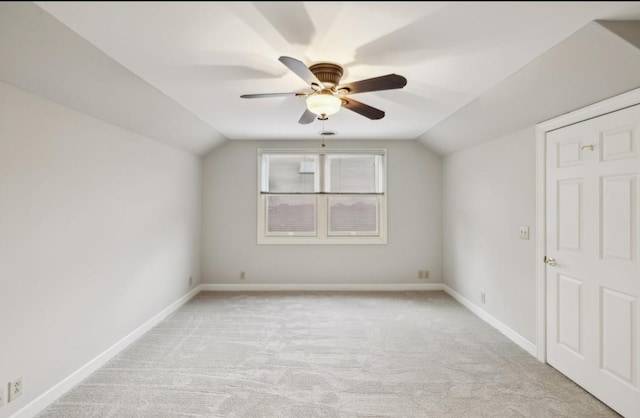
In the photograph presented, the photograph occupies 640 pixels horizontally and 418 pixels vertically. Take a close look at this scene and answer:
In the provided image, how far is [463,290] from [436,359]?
190 cm

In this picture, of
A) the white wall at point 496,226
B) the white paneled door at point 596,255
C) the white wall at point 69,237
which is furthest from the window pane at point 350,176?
the white paneled door at point 596,255

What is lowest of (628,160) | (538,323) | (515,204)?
(538,323)

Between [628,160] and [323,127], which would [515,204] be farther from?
[323,127]

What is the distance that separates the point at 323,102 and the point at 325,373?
2.17m

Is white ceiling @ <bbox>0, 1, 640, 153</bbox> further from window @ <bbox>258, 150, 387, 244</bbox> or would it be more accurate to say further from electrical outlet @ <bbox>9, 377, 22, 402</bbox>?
window @ <bbox>258, 150, 387, 244</bbox>

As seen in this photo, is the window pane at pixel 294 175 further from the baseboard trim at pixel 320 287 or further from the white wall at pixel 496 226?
the white wall at pixel 496 226

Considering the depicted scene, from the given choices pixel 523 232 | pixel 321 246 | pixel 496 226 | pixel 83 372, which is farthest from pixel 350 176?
pixel 83 372

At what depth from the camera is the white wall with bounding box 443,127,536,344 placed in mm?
3188

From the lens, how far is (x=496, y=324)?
3.68m

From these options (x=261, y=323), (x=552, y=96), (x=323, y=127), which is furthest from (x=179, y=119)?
(x=552, y=96)

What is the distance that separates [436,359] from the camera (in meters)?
2.95

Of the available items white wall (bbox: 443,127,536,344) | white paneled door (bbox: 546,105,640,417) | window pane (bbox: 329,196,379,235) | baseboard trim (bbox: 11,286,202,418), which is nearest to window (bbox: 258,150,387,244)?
window pane (bbox: 329,196,379,235)

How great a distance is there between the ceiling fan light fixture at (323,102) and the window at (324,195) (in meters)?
2.90

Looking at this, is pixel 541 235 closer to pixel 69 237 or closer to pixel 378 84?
pixel 378 84
